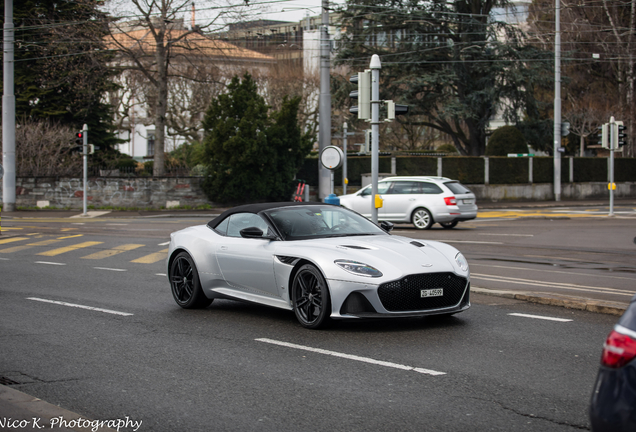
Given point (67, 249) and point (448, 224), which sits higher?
point (448, 224)

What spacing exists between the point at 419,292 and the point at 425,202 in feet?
50.6

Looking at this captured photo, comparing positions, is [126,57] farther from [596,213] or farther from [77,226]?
[596,213]

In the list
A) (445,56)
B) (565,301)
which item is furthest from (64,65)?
(565,301)

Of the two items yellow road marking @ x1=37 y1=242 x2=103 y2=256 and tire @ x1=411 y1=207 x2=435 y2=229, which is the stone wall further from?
yellow road marking @ x1=37 y1=242 x2=103 y2=256

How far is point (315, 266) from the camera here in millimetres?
7664

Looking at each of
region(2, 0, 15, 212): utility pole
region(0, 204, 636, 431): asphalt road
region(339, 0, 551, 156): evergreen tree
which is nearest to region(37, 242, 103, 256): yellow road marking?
region(0, 204, 636, 431): asphalt road

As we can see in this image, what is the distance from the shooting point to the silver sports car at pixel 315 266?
7.41 metres

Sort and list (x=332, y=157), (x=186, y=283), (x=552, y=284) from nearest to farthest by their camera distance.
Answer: (x=186, y=283) → (x=552, y=284) → (x=332, y=157)

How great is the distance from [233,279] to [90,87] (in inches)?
1220

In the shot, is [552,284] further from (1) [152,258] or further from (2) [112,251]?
(2) [112,251]

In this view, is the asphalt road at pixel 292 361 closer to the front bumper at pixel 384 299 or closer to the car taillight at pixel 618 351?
the front bumper at pixel 384 299

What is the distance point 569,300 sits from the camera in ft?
29.7

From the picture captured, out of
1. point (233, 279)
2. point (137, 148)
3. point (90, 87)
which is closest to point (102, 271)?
point (233, 279)

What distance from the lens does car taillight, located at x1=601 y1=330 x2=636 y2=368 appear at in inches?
121
